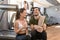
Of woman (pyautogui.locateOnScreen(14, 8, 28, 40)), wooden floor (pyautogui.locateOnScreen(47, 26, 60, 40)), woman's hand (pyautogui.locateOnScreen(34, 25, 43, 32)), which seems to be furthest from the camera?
wooden floor (pyautogui.locateOnScreen(47, 26, 60, 40))

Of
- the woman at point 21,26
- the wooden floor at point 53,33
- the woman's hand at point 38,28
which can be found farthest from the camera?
the wooden floor at point 53,33

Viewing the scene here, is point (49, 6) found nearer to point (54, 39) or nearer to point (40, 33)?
point (54, 39)

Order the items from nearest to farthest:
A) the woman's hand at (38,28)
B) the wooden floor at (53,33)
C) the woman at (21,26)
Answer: the woman at (21,26) → the woman's hand at (38,28) → the wooden floor at (53,33)

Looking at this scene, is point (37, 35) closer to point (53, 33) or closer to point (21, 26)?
point (21, 26)

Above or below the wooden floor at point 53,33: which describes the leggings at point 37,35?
above

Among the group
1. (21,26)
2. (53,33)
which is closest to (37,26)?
(21,26)

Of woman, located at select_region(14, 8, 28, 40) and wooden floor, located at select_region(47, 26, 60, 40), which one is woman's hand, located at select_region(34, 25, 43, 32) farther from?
Answer: wooden floor, located at select_region(47, 26, 60, 40)

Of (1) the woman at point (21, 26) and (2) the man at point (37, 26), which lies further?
(2) the man at point (37, 26)

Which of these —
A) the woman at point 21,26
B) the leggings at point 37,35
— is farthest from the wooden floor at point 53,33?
the woman at point 21,26

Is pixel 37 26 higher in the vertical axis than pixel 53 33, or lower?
higher

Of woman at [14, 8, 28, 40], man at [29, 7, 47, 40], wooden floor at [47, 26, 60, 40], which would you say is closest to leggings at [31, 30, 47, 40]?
man at [29, 7, 47, 40]

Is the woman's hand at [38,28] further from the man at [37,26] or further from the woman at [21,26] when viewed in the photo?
the woman at [21,26]

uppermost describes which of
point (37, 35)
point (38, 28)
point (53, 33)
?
point (38, 28)

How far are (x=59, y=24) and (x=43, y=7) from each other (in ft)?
3.30
